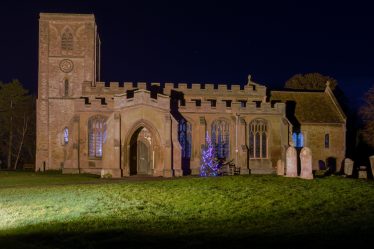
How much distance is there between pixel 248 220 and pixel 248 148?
26970mm

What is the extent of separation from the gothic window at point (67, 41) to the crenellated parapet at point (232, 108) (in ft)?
48.9

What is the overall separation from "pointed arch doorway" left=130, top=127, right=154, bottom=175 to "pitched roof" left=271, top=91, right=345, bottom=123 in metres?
13.4

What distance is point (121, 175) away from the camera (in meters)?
39.1

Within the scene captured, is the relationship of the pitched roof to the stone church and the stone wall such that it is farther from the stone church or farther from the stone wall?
the stone wall

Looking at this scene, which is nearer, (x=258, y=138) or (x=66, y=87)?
(x=258, y=138)

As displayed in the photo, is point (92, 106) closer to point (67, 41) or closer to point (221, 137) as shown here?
point (221, 137)

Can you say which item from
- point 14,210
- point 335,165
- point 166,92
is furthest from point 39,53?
point 14,210

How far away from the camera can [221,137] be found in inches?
1719

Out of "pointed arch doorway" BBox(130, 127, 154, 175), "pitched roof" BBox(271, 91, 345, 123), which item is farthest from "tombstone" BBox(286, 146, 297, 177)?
"pitched roof" BBox(271, 91, 345, 123)

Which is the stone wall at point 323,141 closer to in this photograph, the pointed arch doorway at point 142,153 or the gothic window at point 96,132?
the pointed arch doorway at point 142,153

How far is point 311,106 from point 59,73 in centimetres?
2288

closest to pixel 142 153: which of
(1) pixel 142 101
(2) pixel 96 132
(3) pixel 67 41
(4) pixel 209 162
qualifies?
(2) pixel 96 132

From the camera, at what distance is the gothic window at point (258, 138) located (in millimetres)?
44281

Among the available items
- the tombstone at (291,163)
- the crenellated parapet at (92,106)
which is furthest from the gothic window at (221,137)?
the tombstone at (291,163)
